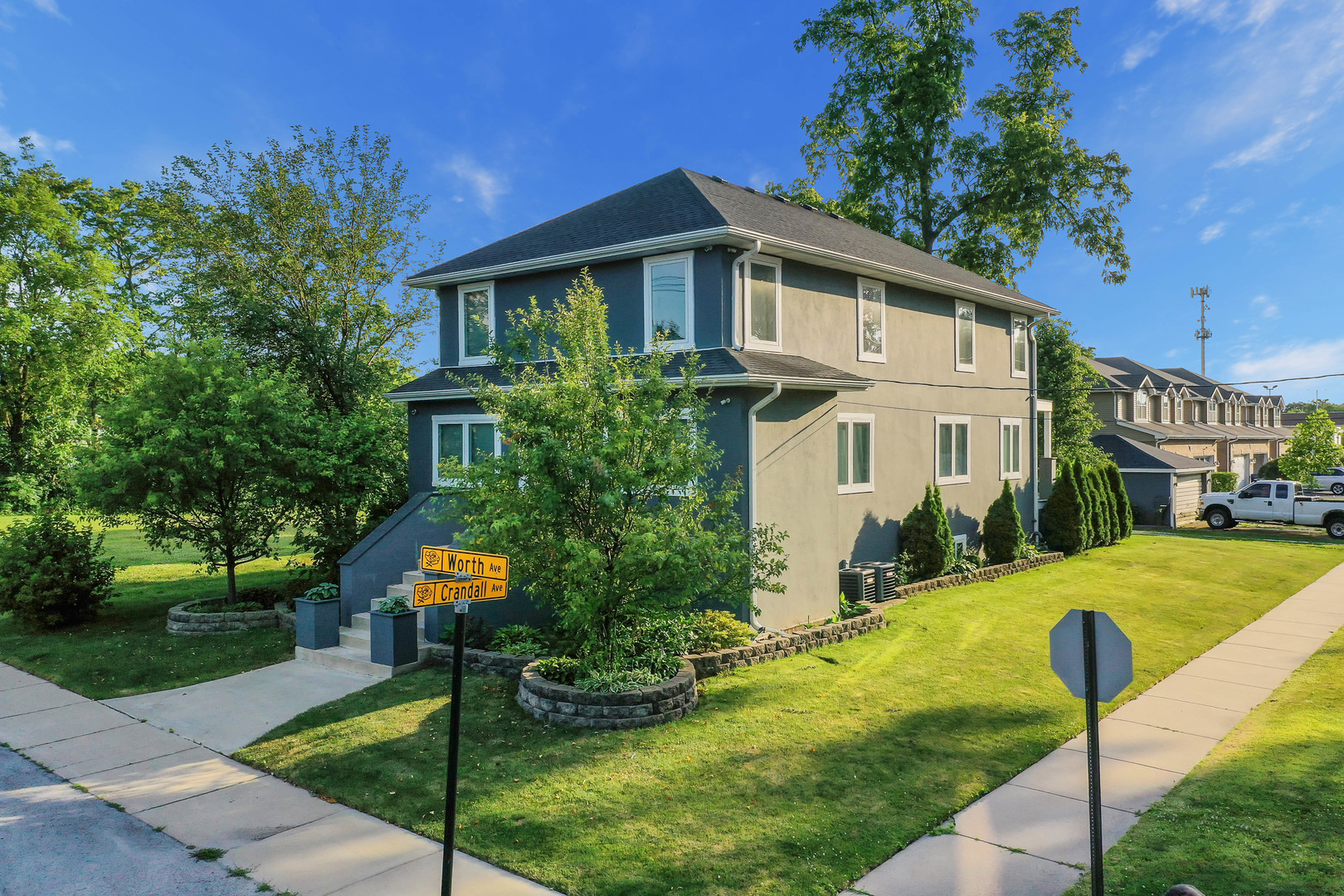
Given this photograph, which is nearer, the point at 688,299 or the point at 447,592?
the point at 447,592

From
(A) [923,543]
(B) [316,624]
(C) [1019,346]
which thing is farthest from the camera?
(C) [1019,346]

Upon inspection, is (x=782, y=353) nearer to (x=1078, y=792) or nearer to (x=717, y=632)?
(x=717, y=632)

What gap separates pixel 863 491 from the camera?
51.4 ft

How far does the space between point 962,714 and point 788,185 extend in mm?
27278

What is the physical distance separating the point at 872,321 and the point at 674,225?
17.4 feet

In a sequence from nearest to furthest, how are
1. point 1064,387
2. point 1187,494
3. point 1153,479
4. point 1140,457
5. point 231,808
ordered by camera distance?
1. point 231,808
2. point 1064,387
3. point 1153,479
4. point 1140,457
5. point 1187,494

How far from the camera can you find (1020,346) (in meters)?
21.7

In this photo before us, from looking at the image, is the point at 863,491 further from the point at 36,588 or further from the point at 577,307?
the point at 36,588

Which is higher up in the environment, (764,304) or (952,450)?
(764,304)

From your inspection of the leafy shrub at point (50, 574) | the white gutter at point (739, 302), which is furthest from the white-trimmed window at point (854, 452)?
the leafy shrub at point (50, 574)

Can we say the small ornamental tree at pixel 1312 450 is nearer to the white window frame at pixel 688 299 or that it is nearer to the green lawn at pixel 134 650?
the white window frame at pixel 688 299

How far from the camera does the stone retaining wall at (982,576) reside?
15828 mm

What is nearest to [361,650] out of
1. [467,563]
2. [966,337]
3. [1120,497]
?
[467,563]

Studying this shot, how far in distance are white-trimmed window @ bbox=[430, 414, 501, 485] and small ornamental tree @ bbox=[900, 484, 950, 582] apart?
8.72 meters
